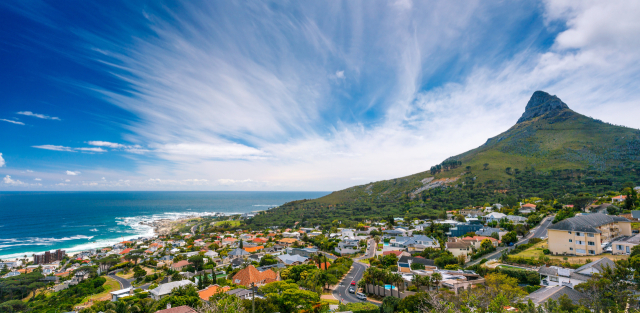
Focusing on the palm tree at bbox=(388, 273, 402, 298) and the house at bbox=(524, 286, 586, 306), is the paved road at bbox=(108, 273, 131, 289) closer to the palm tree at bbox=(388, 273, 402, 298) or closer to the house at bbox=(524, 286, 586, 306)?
the palm tree at bbox=(388, 273, 402, 298)

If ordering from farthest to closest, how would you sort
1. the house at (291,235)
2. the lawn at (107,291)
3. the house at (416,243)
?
1. the house at (291,235)
2. the house at (416,243)
3. the lawn at (107,291)

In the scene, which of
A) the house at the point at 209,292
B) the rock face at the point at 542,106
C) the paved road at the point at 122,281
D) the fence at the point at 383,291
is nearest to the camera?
the fence at the point at 383,291

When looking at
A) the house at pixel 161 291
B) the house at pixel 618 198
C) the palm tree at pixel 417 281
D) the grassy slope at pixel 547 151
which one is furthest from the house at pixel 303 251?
the grassy slope at pixel 547 151

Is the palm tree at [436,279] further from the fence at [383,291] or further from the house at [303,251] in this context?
the house at [303,251]

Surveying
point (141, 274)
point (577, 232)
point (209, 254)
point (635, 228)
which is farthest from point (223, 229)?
point (635, 228)

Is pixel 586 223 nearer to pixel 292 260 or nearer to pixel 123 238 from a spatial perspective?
pixel 292 260

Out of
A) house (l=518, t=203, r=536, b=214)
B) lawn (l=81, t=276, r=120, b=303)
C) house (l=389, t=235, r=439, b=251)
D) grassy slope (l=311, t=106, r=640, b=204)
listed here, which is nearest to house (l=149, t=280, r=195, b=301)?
lawn (l=81, t=276, r=120, b=303)

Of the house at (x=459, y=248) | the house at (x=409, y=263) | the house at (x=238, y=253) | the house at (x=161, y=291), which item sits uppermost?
the house at (x=459, y=248)

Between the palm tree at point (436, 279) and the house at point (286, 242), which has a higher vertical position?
the palm tree at point (436, 279)
